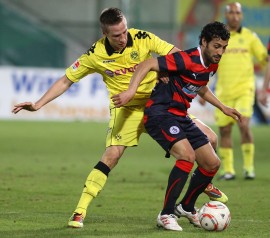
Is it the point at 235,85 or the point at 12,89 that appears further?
the point at 12,89

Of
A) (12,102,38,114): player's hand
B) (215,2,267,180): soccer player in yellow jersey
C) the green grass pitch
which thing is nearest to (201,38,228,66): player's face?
the green grass pitch

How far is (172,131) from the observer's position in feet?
27.5

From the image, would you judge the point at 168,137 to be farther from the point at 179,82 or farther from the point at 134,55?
the point at 134,55

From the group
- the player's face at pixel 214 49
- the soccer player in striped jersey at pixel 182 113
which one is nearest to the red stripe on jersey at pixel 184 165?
the soccer player in striped jersey at pixel 182 113

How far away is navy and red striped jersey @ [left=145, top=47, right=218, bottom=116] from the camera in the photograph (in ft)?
27.3

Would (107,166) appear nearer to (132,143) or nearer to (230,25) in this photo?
(132,143)

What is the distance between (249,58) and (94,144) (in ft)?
19.1

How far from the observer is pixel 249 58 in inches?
546

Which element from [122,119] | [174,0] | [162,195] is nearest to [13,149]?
[162,195]

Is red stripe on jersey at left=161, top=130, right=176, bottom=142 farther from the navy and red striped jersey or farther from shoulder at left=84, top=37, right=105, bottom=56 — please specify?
shoulder at left=84, top=37, right=105, bottom=56

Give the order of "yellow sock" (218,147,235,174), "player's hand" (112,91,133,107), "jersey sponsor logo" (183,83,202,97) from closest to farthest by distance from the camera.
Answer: "player's hand" (112,91,133,107) < "jersey sponsor logo" (183,83,202,97) < "yellow sock" (218,147,235,174)

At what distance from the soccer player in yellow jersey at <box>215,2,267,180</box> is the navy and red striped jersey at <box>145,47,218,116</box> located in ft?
15.9

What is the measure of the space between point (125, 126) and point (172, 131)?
30.4 inches

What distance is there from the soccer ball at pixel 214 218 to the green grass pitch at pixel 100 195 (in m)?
0.09
